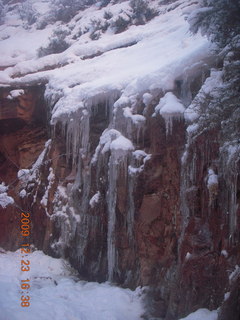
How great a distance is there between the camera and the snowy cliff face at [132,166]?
5004 mm

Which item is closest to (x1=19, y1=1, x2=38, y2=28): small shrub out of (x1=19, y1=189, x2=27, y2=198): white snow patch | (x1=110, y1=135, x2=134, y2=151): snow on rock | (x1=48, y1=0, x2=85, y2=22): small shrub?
(x1=48, y1=0, x2=85, y2=22): small shrub

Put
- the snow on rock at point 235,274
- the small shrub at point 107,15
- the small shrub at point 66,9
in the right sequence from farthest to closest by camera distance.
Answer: the small shrub at point 66,9, the small shrub at point 107,15, the snow on rock at point 235,274

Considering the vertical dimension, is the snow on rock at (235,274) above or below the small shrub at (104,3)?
below

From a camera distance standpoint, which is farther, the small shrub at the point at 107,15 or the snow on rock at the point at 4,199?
the small shrub at the point at 107,15

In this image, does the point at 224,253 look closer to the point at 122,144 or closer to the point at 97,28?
the point at 122,144

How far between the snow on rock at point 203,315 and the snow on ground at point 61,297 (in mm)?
1075

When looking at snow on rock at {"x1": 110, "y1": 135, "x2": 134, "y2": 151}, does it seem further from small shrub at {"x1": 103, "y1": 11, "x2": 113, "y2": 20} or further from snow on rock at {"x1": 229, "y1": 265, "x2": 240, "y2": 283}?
small shrub at {"x1": 103, "y1": 11, "x2": 113, "y2": 20}

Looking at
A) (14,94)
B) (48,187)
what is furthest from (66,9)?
(48,187)

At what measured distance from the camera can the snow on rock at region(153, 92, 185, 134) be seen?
18.7 feet

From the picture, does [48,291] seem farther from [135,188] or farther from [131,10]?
[131,10]

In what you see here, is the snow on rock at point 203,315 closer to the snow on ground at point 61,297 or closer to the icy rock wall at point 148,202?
the icy rock wall at point 148,202

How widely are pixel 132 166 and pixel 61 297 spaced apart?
2.72 meters

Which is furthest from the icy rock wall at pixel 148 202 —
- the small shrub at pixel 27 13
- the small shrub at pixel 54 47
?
the small shrub at pixel 27 13

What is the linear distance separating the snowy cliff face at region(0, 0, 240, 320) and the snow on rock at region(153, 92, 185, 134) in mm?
23
